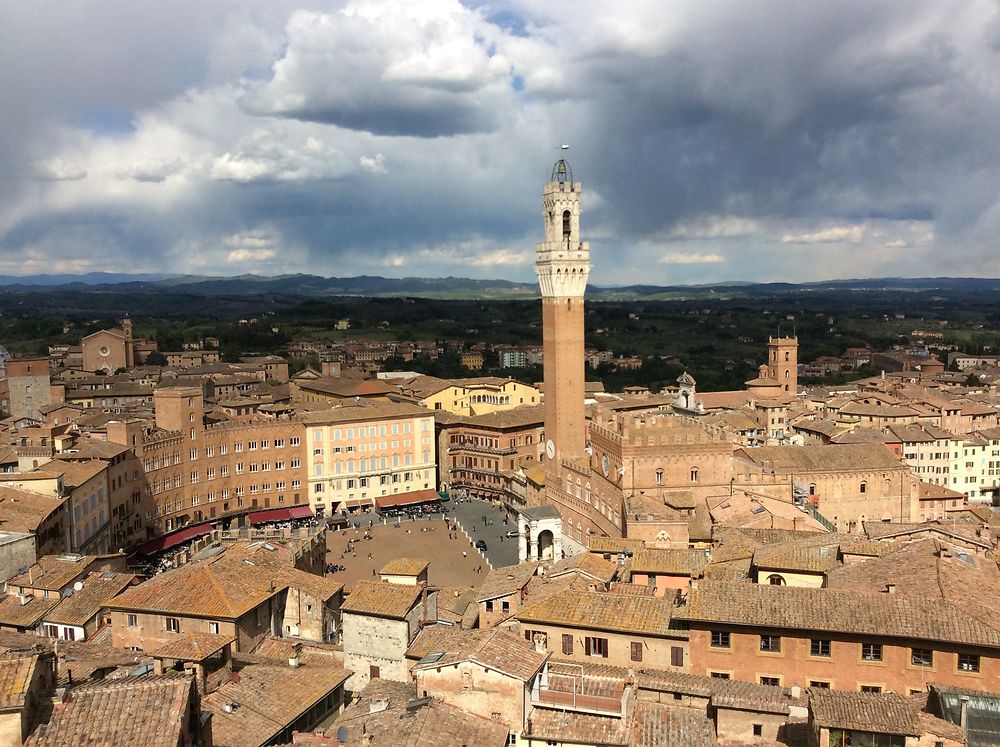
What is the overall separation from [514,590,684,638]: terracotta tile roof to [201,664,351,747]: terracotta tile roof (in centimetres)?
641

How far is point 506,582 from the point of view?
117 feet

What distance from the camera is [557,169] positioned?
75.7m

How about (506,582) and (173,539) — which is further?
(173,539)

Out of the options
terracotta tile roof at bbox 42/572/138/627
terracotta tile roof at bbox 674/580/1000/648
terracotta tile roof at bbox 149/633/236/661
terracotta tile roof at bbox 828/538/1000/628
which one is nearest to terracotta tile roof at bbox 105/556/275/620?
terracotta tile roof at bbox 149/633/236/661

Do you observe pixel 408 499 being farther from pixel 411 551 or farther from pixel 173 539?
pixel 173 539

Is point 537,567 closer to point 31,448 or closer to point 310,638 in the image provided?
point 310,638

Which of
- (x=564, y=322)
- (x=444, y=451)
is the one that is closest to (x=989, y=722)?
(x=564, y=322)

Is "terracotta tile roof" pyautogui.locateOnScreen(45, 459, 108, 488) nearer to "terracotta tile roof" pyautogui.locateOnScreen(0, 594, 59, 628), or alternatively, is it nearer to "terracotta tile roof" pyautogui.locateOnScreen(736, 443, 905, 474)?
"terracotta tile roof" pyautogui.locateOnScreen(0, 594, 59, 628)

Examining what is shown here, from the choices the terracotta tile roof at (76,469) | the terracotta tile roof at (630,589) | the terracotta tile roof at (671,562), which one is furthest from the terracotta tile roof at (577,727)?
the terracotta tile roof at (76,469)

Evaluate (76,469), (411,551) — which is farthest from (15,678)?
(411,551)

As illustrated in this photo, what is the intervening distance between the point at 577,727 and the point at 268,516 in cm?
6474

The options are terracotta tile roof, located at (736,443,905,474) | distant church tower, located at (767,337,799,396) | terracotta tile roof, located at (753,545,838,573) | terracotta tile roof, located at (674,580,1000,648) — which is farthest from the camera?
distant church tower, located at (767,337,799,396)

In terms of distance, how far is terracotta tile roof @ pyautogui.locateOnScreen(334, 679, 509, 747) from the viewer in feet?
64.7

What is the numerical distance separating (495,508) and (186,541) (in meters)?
28.9
